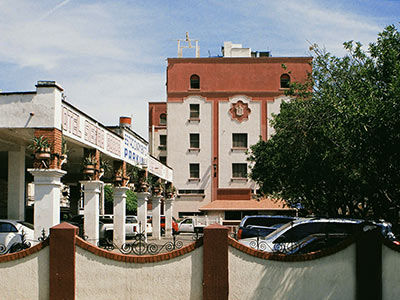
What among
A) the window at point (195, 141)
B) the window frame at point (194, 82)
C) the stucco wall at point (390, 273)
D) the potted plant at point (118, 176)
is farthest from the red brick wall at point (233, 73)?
the stucco wall at point (390, 273)

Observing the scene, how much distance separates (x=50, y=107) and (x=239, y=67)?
122ft

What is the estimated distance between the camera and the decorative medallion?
2020 inches

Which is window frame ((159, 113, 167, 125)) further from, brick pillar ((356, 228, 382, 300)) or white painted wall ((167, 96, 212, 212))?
brick pillar ((356, 228, 382, 300))

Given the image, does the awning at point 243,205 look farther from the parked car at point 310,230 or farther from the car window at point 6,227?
the parked car at point 310,230

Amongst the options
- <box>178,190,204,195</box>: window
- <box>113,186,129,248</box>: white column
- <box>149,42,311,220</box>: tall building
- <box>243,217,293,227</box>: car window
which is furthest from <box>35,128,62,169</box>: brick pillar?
<box>178,190,204,195</box>: window

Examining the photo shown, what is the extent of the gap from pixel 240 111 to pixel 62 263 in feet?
134

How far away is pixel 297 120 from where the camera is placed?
70.1 ft

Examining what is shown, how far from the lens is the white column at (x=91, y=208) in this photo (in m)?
20.0

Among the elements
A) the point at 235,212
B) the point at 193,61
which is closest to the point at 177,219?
the point at 235,212

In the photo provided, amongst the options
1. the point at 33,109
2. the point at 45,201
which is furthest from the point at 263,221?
the point at 33,109

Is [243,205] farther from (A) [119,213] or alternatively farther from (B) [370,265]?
(B) [370,265]

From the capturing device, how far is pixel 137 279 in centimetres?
1157

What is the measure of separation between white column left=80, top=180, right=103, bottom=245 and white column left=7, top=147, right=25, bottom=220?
4028mm

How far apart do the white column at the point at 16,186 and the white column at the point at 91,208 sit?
13.2 ft
